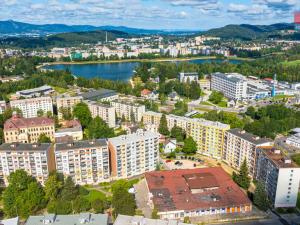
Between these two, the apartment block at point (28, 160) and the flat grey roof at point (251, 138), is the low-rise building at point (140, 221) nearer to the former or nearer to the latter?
the apartment block at point (28, 160)

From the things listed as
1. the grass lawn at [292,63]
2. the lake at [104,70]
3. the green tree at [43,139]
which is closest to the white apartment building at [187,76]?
the lake at [104,70]

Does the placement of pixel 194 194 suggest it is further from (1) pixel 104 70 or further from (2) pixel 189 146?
(1) pixel 104 70

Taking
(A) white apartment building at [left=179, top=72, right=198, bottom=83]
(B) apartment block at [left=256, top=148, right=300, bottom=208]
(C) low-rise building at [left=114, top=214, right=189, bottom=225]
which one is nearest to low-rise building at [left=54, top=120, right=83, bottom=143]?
(C) low-rise building at [left=114, top=214, right=189, bottom=225]

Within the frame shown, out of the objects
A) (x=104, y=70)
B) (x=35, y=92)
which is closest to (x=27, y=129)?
(x=35, y=92)

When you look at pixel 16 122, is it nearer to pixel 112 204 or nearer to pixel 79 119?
pixel 79 119

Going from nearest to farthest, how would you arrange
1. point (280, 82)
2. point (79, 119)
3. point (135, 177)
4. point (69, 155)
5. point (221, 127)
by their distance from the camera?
point (69, 155)
point (135, 177)
point (221, 127)
point (79, 119)
point (280, 82)

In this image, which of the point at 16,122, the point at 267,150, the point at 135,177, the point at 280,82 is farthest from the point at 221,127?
the point at 280,82

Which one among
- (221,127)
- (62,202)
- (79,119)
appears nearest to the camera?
(62,202)
